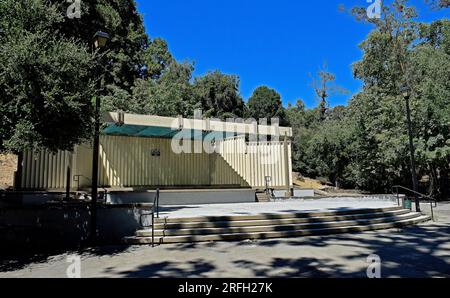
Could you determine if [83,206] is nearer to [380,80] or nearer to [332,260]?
[332,260]

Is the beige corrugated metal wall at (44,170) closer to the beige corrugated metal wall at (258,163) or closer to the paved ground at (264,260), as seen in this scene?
the paved ground at (264,260)

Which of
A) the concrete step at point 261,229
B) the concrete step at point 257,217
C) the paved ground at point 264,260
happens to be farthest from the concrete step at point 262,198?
the paved ground at point 264,260

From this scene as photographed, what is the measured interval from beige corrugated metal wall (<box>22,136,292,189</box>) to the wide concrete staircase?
674cm

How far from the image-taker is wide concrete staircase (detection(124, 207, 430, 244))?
7.71 meters

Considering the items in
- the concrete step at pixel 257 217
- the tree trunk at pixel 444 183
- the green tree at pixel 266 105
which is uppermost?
the green tree at pixel 266 105

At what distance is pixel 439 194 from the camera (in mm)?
21812

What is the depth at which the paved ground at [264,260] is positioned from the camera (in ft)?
17.0

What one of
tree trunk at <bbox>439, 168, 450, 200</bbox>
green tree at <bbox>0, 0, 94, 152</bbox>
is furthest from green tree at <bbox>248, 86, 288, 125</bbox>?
green tree at <bbox>0, 0, 94, 152</bbox>

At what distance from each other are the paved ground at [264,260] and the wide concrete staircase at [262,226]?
1.41 ft

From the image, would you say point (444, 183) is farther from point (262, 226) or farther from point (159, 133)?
point (262, 226)

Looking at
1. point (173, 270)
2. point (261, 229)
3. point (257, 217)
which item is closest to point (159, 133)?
point (257, 217)

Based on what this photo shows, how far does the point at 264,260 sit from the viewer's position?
230 inches

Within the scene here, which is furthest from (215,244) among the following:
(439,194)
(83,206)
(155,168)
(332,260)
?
(439,194)

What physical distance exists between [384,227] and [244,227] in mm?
4222
